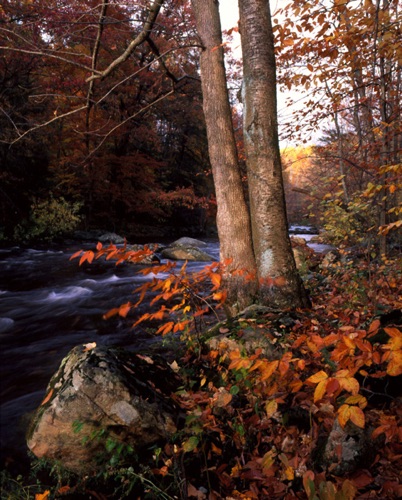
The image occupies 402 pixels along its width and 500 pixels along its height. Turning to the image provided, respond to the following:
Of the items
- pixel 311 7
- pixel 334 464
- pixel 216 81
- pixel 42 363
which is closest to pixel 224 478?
pixel 334 464

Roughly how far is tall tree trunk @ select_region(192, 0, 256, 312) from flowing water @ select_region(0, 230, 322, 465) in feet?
5.49

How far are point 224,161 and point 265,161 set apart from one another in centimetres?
82

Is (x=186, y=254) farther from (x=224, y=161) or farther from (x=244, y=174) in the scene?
(x=224, y=161)

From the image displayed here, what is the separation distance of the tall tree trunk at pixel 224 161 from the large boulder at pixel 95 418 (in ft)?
7.80

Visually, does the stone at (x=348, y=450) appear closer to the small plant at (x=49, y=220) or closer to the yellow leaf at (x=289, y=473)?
the yellow leaf at (x=289, y=473)

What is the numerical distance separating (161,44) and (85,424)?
16556 mm

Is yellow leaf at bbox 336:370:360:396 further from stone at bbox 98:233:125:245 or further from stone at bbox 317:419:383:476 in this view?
stone at bbox 98:233:125:245

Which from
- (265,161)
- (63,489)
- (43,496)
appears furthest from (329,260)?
(43,496)

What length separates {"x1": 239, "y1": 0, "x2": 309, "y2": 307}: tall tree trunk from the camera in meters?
4.02

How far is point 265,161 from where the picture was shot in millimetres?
4102

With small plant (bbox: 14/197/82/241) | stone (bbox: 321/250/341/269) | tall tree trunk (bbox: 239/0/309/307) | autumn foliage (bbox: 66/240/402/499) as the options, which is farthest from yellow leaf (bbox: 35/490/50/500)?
small plant (bbox: 14/197/82/241)

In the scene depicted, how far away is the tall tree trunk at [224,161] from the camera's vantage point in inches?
182

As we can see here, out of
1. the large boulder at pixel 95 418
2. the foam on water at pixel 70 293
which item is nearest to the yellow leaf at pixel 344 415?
the large boulder at pixel 95 418

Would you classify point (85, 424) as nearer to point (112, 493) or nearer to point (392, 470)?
point (112, 493)
